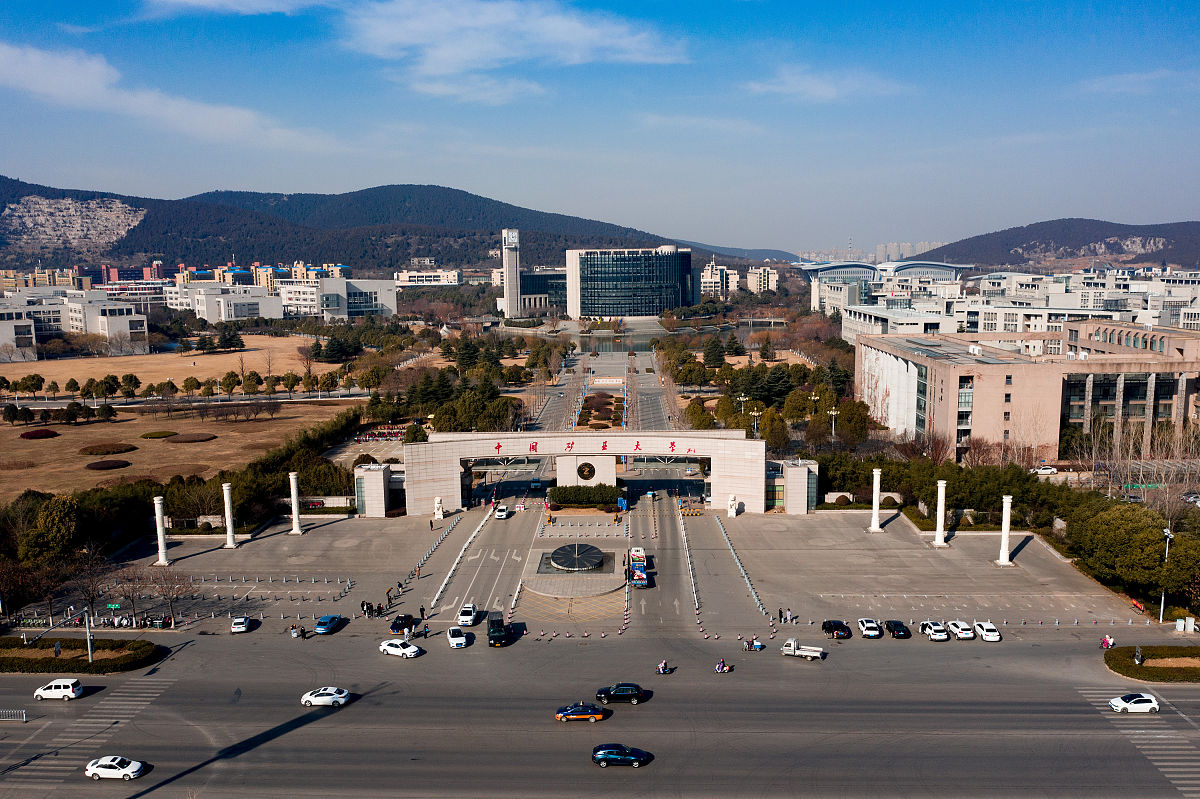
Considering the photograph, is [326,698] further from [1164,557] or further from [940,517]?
[1164,557]

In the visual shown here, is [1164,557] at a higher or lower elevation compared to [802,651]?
higher

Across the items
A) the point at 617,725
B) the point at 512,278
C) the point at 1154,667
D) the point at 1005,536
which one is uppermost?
the point at 512,278

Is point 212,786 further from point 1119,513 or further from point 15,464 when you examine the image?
point 15,464

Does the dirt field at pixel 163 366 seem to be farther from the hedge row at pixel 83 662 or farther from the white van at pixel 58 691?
the white van at pixel 58 691

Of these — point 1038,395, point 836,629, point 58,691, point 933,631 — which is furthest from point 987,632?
point 1038,395

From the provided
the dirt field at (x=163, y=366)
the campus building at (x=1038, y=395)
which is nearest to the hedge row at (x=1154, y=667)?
the campus building at (x=1038, y=395)

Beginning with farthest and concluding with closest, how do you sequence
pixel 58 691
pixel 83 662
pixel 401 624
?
pixel 401 624 → pixel 83 662 → pixel 58 691

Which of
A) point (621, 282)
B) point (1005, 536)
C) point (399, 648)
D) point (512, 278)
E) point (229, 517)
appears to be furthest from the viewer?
point (512, 278)

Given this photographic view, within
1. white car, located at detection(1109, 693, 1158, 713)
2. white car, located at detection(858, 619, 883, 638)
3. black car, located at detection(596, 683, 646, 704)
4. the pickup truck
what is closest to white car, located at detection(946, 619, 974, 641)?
white car, located at detection(858, 619, 883, 638)
